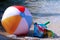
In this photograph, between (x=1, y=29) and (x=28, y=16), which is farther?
(x=1, y=29)

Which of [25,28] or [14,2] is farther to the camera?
[14,2]

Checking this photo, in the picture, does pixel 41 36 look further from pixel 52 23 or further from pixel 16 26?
pixel 52 23

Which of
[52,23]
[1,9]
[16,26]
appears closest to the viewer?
[16,26]

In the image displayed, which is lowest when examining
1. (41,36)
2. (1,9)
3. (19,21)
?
(41,36)

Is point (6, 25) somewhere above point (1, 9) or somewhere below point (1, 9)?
below

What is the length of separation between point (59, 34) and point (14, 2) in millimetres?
2939

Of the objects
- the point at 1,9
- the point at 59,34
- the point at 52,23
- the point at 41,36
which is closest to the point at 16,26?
the point at 41,36

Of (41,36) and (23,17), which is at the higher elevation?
(23,17)

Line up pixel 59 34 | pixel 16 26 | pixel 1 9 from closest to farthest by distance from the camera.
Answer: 1. pixel 16 26
2. pixel 59 34
3. pixel 1 9

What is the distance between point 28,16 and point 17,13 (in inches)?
12.4

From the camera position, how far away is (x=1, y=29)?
19.1ft

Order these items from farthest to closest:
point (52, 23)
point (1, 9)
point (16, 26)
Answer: point (1, 9) → point (52, 23) → point (16, 26)

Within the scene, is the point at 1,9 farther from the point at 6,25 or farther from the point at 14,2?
the point at 6,25

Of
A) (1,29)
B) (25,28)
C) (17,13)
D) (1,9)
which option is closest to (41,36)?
(25,28)
